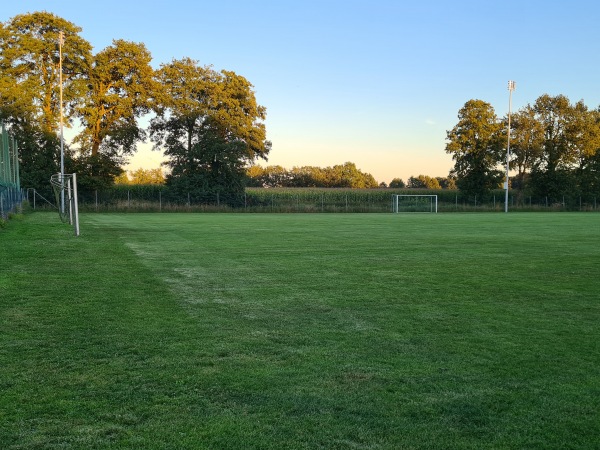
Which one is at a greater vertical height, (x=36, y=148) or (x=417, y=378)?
(x=36, y=148)

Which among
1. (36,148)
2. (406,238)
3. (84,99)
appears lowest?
(406,238)

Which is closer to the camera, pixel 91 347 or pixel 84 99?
pixel 91 347

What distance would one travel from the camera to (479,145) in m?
56.2

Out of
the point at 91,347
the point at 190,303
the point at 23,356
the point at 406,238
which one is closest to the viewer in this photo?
the point at 23,356

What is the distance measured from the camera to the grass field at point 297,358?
117 inches

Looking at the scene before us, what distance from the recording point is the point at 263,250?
12758 millimetres

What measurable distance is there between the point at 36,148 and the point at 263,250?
34.2 meters

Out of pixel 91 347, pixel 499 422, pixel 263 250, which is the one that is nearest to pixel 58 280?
pixel 91 347

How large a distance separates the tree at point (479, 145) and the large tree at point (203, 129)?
74.2 ft

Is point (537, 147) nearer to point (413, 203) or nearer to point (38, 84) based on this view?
point (413, 203)

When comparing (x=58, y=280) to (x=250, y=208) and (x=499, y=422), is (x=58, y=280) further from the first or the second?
(x=250, y=208)

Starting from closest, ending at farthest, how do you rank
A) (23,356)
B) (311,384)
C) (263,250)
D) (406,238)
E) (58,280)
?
(311,384)
(23,356)
(58,280)
(263,250)
(406,238)

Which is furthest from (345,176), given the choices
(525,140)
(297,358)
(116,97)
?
(297,358)

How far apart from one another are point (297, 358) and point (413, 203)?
52.1m
